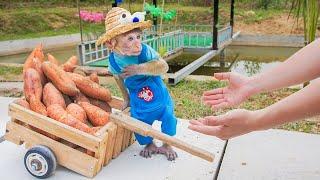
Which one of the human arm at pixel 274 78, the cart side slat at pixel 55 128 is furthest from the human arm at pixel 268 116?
the cart side slat at pixel 55 128

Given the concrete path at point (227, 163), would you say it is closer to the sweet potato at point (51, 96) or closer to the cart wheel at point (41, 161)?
the cart wheel at point (41, 161)

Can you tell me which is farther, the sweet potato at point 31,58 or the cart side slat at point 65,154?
the sweet potato at point 31,58

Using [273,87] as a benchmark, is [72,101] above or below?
below

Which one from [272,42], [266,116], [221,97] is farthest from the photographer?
[272,42]

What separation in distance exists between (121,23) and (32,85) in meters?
0.85

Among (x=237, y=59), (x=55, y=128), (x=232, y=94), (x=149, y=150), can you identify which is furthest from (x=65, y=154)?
(x=237, y=59)

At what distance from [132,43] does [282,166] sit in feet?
4.63

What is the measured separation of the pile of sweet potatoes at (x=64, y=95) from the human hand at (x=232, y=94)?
53.2 inches

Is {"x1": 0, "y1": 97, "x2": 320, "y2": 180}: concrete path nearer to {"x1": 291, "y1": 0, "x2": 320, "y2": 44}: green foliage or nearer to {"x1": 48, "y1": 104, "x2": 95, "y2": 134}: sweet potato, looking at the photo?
{"x1": 48, "y1": 104, "x2": 95, "y2": 134}: sweet potato

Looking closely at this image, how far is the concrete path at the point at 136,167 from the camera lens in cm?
290

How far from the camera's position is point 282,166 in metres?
3.04

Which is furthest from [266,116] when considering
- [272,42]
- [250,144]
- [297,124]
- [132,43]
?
[272,42]

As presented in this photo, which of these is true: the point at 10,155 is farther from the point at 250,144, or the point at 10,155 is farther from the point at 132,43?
the point at 250,144

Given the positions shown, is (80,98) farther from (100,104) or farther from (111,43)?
(111,43)
